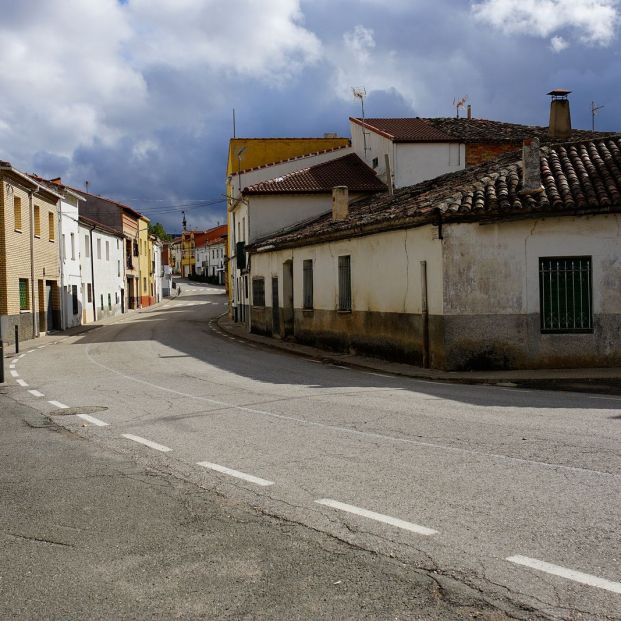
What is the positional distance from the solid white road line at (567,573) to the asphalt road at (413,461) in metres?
0.01

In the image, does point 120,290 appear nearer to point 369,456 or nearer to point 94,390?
point 94,390

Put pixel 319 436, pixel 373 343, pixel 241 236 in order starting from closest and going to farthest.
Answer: pixel 319 436
pixel 373 343
pixel 241 236

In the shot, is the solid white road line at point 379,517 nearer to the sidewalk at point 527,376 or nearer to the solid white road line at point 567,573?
the solid white road line at point 567,573

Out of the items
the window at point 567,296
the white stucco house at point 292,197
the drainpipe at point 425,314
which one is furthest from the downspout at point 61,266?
the window at point 567,296

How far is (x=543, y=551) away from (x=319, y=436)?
14.7 ft

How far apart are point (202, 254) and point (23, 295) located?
9951cm

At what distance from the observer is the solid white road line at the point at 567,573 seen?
4141mm

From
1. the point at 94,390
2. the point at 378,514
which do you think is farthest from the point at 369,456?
the point at 94,390

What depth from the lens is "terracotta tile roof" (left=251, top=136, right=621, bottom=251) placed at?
53.1ft

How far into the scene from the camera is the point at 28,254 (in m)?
31.4

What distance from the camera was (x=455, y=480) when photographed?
657cm

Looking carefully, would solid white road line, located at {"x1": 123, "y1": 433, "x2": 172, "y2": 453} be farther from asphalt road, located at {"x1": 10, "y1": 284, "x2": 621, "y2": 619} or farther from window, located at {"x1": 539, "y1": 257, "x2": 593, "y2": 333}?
window, located at {"x1": 539, "y1": 257, "x2": 593, "y2": 333}

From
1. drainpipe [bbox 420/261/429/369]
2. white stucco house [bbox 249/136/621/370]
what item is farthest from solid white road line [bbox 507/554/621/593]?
drainpipe [bbox 420/261/429/369]

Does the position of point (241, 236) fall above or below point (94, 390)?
above
